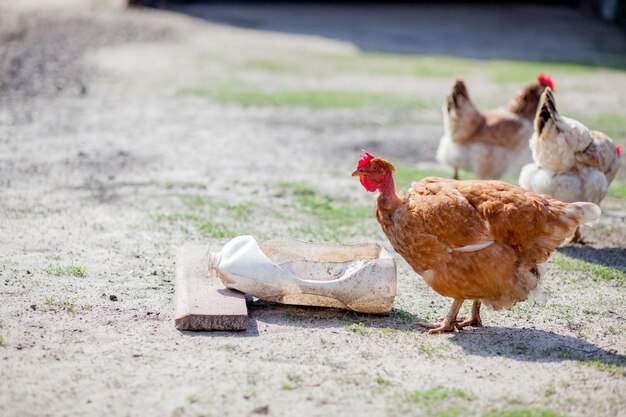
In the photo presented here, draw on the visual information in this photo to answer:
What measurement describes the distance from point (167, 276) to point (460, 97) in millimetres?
4202

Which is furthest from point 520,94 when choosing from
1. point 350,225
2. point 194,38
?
point 194,38

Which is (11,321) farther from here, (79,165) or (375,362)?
(79,165)

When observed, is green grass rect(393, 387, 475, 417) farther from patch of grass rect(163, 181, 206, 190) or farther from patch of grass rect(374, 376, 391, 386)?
patch of grass rect(163, 181, 206, 190)

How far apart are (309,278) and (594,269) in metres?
2.63

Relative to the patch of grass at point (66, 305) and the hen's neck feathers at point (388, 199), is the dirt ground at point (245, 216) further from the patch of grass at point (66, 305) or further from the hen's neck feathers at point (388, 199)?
the hen's neck feathers at point (388, 199)

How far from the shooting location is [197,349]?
5.03 meters

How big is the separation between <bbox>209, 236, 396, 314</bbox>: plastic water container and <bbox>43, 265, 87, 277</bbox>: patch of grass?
111 cm

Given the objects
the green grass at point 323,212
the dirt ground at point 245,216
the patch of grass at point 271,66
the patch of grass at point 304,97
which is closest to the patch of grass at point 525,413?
the dirt ground at point 245,216

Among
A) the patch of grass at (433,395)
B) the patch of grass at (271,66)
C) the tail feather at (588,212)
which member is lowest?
the patch of grass at (433,395)

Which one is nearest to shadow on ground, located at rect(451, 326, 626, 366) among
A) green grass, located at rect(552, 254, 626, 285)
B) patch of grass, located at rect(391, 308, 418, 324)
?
patch of grass, located at rect(391, 308, 418, 324)

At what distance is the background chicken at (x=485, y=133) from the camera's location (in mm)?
9055

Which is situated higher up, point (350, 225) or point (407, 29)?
point (407, 29)

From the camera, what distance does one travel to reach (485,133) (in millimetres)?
9094

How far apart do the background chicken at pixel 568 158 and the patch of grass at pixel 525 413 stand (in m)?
3.36
